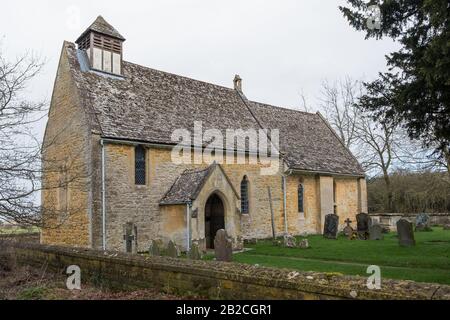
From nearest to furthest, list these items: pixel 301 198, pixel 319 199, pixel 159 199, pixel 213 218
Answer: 1. pixel 159 199
2. pixel 213 218
3. pixel 301 198
4. pixel 319 199

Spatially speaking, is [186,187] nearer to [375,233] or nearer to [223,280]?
[375,233]

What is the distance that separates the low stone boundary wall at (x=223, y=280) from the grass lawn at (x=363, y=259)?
223 inches

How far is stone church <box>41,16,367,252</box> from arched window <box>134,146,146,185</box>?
0.05 metres

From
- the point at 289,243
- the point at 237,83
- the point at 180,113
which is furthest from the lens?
the point at 237,83

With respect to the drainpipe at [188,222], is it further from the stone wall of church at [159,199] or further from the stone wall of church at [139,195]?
the stone wall of church at [139,195]

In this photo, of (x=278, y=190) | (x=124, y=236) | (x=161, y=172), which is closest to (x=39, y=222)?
(x=124, y=236)

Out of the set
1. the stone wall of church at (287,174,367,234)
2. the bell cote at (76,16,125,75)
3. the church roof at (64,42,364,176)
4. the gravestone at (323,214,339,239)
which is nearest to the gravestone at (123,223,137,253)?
the church roof at (64,42,364,176)

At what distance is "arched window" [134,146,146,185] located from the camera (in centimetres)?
1917

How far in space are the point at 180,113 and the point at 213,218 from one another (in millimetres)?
6108

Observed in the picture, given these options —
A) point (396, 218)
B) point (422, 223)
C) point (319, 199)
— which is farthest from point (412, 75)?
point (396, 218)

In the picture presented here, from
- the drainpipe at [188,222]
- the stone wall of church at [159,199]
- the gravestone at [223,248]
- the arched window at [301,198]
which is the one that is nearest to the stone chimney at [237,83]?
the stone wall of church at [159,199]

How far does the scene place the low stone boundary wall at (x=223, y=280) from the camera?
5.53 meters

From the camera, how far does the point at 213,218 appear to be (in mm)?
21344
